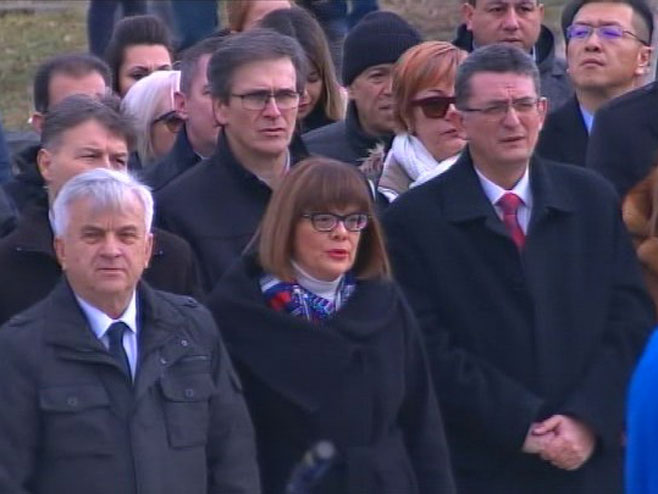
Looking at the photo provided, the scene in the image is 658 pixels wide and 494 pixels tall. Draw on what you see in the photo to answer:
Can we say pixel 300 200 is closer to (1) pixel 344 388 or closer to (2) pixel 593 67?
(1) pixel 344 388

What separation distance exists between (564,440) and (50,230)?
1.70 m

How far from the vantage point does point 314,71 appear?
303 inches

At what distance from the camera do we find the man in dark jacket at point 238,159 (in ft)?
20.1

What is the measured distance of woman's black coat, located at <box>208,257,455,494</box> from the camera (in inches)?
215

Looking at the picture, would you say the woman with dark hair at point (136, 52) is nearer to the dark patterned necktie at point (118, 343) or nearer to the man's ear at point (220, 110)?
the man's ear at point (220, 110)

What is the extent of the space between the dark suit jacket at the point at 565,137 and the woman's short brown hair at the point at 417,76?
2.40 ft

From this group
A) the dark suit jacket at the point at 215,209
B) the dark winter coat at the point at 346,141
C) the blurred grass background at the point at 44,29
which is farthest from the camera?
the blurred grass background at the point at 44,29

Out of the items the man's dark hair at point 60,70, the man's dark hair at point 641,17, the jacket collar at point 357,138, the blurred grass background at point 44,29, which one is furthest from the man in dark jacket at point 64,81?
the blurred grass background at point 44,29

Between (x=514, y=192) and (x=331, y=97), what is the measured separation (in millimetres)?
1886

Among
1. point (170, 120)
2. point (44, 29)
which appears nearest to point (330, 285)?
point (170, 120)

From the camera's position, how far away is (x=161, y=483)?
199 inches

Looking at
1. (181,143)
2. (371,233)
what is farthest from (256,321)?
(181,143)

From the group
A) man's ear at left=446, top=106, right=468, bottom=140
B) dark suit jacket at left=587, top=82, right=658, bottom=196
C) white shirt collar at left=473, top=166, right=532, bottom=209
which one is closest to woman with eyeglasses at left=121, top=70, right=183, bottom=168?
man's ear at left=446, top=106, right=468, bottom=140

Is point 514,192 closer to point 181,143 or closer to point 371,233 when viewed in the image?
point 371,233
